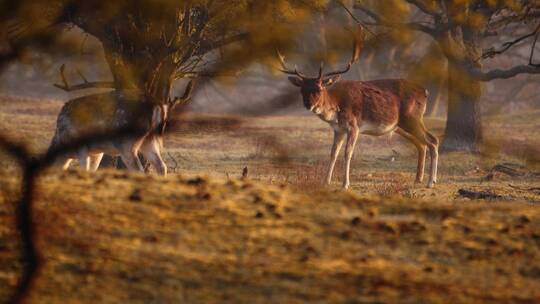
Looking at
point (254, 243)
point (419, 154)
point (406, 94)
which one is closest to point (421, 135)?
point (419, 154)

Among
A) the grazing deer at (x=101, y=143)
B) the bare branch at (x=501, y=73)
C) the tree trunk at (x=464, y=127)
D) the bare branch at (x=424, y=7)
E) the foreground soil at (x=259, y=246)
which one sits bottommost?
the foreground soil at (x=259, y=246)

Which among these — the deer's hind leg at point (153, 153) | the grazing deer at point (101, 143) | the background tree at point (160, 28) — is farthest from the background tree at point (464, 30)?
the grazing deer at point (101, 143)

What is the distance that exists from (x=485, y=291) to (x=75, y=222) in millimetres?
2049

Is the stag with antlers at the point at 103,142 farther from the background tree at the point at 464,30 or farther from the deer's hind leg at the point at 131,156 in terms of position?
the background tree at the point at 464,30

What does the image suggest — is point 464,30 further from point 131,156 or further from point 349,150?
point 131,156

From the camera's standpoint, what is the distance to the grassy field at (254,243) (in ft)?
16.7

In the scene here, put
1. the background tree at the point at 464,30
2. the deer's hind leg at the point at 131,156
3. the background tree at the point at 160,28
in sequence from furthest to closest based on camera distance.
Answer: the background tree at the point at 464,30
the deer's hind leg at the point at 131,156
the background tree at the point at 160,28

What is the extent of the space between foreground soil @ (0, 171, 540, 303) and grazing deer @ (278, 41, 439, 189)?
11.3m

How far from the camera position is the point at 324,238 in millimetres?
5984

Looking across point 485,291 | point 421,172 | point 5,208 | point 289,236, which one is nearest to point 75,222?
point 5,208

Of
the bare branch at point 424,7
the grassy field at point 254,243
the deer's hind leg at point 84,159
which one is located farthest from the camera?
the bare branch at point 424,7

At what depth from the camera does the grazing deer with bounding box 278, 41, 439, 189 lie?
18875 mm

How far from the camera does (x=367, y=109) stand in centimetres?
1941

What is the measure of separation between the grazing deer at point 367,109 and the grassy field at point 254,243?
444 inches
